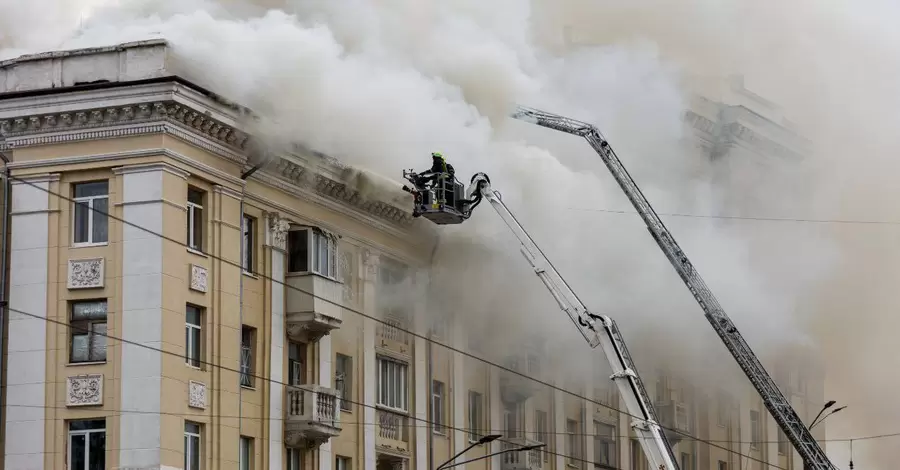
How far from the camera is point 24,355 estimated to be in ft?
154

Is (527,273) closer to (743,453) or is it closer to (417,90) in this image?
(417,90)

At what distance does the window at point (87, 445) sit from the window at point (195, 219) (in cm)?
523

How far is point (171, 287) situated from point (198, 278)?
1.33 metres

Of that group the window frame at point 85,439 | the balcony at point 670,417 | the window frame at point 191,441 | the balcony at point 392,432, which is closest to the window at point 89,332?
the window frame at point 85,439

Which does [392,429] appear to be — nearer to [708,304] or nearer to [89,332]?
[708,304]

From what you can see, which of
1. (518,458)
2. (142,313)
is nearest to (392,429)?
(518,458)

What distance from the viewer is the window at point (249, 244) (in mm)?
50750

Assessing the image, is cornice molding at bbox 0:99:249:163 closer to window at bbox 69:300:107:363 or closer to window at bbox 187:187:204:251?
window at bbox 187:187:204:251

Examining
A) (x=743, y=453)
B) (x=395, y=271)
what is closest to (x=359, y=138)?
(x=395, y=271)

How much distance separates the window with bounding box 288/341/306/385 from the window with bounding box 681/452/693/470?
2613cm

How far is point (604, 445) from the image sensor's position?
69750mm

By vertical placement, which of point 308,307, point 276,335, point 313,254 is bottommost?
point 276,335

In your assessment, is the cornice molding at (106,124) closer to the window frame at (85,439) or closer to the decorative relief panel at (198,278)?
the decorative relief panel at (198,278)

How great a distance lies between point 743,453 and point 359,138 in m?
32.3
